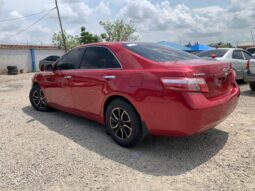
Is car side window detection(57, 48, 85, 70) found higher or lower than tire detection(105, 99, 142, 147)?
higher

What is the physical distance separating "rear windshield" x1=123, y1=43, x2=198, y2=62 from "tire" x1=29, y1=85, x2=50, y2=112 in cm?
A: 295

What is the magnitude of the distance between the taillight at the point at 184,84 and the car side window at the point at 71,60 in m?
2.23

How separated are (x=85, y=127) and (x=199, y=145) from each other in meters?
2.17

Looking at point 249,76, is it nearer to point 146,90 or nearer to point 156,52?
point 156,52

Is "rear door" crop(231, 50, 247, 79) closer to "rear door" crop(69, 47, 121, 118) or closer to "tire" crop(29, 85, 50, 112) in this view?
"tire" crop(29, 85, 50, 112)

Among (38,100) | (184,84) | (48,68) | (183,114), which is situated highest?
(48,68)

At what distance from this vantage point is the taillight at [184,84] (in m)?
3.73

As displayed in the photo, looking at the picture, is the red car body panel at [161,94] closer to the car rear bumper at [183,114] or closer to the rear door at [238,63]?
the car rear bumper at [183,114]

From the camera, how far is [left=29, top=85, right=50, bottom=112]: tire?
6.92 metres

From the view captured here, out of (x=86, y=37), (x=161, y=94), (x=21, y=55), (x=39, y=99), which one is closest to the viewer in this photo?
(x=161, y=94)

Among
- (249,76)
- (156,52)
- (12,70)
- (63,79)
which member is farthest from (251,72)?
(12,70)

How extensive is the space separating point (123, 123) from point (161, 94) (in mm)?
886

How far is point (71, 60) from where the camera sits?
5793 mm

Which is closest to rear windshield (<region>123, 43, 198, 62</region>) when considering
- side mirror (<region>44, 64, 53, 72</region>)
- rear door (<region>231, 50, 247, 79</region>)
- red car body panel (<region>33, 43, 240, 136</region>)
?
red car body panel (<region>33, 43, 240, 136</region>)
